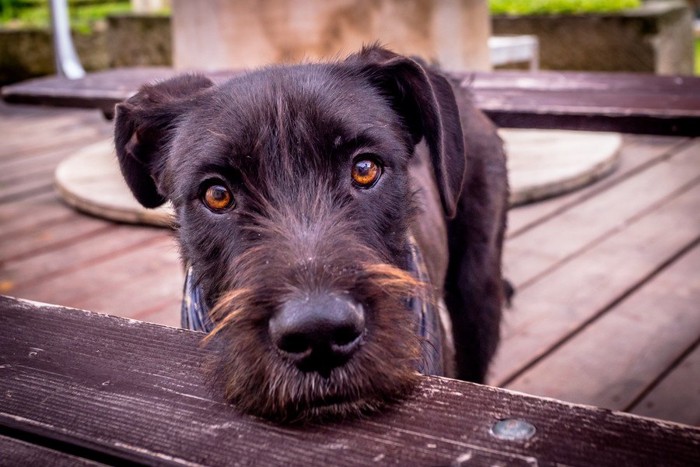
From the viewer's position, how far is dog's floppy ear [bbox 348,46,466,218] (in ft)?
7.85

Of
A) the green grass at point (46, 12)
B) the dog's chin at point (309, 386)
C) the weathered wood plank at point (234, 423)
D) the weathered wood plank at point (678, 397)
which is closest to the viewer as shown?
the weathered wood plank at point (234, 423)

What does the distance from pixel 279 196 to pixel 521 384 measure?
1.76 metres

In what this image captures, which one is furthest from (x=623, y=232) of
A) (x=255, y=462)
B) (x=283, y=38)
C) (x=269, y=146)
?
(x=255, y=462)

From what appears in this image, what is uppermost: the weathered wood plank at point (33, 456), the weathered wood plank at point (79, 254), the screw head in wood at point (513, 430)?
the screw head in wood at point (513, 430)

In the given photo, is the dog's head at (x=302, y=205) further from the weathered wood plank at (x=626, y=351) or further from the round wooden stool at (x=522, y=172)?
the round wooden stool at (x=522, y=172)

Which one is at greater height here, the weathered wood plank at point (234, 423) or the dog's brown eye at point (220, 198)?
the dog's brown eye at point (220, 198)

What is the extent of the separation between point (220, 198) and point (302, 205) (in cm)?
28

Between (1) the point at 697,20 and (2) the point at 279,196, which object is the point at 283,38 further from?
(1) the point at 697,20

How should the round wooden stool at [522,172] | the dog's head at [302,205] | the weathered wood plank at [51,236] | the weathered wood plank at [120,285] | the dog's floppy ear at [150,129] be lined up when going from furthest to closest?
the round wooden stool at [522,172], the weathered wood plank at [51,236], the weathered wood plank at [120,285], the dog's floppy ear at [150,129], the dog's head at [302,205]

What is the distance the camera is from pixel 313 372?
155 centimetres

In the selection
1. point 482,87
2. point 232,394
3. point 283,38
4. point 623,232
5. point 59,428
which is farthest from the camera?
point 283,38

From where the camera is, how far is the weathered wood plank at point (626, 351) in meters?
3.26

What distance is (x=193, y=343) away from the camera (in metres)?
1.58

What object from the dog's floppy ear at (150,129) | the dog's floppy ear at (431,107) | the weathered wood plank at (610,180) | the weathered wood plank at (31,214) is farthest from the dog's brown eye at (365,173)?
the weathered wood plank at (31,214)
